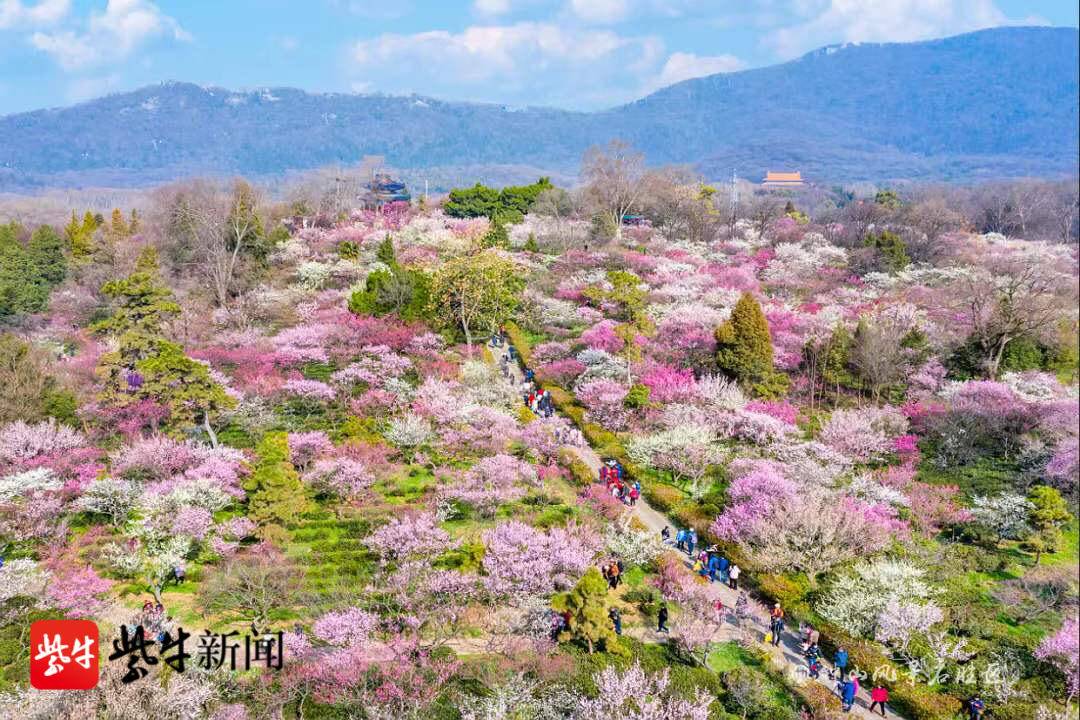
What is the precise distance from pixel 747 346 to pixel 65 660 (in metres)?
29.6

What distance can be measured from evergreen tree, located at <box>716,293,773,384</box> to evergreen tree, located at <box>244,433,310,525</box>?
21781 mm

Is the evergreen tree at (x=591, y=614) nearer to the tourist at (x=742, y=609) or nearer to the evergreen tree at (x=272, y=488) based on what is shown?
the tourist at (x=742, y=609)

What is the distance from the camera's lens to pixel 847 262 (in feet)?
199

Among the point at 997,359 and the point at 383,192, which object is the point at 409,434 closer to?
the point at 997,359

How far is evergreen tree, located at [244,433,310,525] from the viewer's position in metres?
22.8

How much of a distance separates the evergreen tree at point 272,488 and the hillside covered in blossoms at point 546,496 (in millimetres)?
107

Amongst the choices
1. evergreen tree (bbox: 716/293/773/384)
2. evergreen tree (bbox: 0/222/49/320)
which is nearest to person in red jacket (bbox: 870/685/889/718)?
evergreen tree (bbox: 716/293/773/384)

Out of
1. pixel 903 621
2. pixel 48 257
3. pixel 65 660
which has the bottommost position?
pixel 903 621

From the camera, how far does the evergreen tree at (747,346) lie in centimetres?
3469

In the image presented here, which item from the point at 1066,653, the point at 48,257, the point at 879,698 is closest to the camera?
the point at 879,698

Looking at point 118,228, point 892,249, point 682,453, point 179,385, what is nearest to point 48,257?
point 118,228

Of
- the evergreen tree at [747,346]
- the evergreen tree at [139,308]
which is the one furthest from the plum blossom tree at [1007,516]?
the evergreen tree at [139,308]

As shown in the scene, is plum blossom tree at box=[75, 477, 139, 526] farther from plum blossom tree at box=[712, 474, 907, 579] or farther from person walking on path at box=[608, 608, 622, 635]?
plum blossom tree at box=[712, 474, 907, 579]

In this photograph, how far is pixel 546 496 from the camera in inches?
1013
